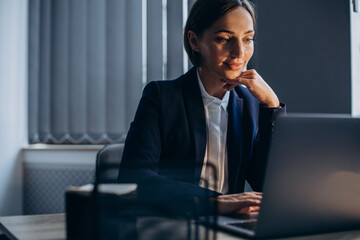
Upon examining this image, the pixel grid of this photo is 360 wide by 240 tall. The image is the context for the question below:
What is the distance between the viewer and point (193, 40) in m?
1.52

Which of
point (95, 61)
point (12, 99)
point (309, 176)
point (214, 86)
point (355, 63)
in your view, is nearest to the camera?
point (309, 176)

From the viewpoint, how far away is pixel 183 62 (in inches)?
94.7

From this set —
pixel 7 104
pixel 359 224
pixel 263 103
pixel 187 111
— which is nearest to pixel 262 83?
pixel 263 103

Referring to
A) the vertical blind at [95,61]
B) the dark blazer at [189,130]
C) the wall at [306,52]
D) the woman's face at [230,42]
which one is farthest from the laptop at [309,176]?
the vertical blind at [95,61]

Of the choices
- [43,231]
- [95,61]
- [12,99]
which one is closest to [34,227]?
[43,231]

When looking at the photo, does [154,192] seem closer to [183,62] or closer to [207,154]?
[207,154]

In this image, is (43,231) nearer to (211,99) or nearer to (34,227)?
(34,227)

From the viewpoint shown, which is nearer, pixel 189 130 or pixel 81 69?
pixel 189 130

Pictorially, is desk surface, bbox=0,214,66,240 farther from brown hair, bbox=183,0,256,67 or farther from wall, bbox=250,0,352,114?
wall, bbox=250,0,352,114

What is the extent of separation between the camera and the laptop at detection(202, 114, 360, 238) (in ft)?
2.26

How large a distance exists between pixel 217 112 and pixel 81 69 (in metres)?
1.46

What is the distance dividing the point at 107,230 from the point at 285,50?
178cm

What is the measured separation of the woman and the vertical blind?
0.99 m

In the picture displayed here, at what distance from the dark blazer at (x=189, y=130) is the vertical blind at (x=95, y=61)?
1.02 meters
